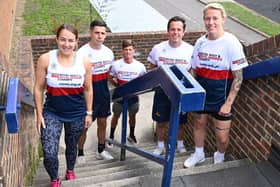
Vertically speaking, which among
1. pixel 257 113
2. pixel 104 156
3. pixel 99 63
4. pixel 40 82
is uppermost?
pixel 40 82

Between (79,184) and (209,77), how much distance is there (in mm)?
1481

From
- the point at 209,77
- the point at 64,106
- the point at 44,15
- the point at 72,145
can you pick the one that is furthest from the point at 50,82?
the point at 44,15

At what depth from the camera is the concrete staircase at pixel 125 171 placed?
9.87ft

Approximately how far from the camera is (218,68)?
125 inches

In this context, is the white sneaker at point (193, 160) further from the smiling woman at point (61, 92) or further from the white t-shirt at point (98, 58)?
the white t-shirt at point (98, 58)

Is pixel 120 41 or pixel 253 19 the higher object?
pixel 120 41

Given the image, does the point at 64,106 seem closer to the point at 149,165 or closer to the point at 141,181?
the point at 141,181

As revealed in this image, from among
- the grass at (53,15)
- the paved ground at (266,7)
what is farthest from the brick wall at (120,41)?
the paved ground at (266,7)

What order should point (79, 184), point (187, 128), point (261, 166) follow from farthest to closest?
1. point (187, 128)
2. point (79, 184)
3. point (261, 166)

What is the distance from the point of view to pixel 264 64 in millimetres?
3031

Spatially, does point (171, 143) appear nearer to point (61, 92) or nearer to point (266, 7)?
point (61, 92)

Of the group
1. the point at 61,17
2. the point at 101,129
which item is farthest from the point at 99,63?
the point at 61,17

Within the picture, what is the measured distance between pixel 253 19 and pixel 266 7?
2.70 meters

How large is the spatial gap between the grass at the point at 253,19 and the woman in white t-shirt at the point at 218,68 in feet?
33.7
